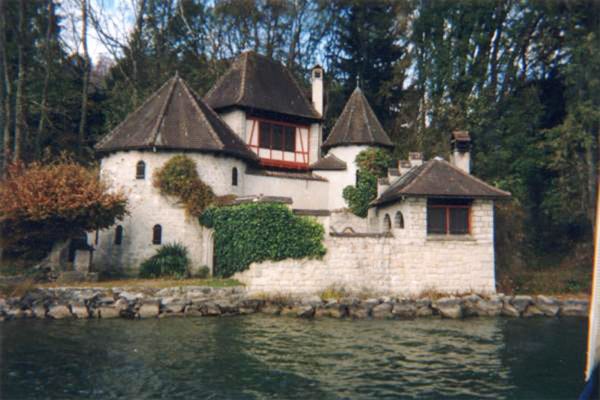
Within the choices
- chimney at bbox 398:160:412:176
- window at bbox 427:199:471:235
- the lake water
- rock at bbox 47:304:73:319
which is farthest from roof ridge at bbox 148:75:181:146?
window at bbox 427:199:471:235

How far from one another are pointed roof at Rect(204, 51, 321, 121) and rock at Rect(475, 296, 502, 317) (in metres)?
15.2

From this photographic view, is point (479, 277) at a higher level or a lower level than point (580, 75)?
lower

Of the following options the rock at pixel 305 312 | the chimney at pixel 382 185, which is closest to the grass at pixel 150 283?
the rock at pixel 305 312

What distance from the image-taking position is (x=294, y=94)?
102 ft

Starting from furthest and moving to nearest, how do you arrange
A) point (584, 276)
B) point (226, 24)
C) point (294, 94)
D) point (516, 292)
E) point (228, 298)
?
point (226, 24) → point (294, 94) → point (584, 276) → point (516, 292) → point (228, 298)

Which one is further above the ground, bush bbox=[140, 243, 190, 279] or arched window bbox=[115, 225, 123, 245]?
arched window bbox=[115, 225, 123, 245]

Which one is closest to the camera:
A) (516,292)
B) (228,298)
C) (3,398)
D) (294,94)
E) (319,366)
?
(3,398)

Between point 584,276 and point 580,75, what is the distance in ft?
32.4

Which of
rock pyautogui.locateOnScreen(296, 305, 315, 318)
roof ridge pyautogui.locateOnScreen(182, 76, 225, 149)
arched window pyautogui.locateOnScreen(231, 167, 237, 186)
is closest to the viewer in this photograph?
rock pyautogui.locateOnScreen(296, 305, 315, 318)

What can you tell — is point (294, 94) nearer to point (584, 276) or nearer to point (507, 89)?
point (507, 89)

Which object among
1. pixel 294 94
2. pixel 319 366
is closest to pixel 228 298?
pixel 319 366

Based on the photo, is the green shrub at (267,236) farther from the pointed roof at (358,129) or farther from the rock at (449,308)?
the pointed roof at (358,129)

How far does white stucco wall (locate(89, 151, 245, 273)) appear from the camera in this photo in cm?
2266

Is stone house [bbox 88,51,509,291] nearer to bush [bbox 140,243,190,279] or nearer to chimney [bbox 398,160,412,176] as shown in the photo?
chimney [bbox 398,160,412,176]
